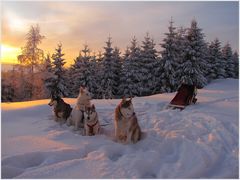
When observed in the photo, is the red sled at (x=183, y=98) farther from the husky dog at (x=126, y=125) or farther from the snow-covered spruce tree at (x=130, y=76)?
the snow-covered spruce tree at (x=130, y=76)

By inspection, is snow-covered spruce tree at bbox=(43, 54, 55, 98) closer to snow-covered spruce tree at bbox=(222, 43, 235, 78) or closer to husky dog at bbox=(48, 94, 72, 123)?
husky dog at bbox=(48, 94, 72, 123)

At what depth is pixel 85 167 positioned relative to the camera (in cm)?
520

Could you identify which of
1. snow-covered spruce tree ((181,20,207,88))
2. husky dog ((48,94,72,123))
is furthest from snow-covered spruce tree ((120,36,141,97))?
husky dog ((48,94,72,123))

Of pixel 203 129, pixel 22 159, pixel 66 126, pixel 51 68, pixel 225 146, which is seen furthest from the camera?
pixel 51 68

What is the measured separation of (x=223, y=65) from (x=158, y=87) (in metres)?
11.4

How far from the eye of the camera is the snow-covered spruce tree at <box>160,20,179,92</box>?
103ft

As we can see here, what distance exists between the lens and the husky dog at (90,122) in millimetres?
7703

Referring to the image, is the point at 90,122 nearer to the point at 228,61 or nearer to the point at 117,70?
the point at 117,70

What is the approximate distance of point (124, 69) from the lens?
3372 cm

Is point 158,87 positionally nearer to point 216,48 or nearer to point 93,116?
point 216,48

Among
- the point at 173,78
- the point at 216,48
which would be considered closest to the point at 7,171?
the point at 173,78

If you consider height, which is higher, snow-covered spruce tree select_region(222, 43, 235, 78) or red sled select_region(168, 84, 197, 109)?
snow-covered spruce tree select_region(222, 43, 235, 78)

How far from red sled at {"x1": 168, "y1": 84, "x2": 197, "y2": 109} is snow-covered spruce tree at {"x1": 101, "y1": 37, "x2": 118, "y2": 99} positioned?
2143cm

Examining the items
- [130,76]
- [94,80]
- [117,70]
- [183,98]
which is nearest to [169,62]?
[130,76]
